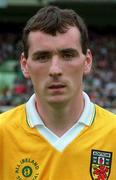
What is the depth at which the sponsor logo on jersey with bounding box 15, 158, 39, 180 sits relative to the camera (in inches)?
134

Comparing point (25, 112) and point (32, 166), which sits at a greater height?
point (25, 112)

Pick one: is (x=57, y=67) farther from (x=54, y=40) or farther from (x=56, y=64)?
(x=54, y=40)

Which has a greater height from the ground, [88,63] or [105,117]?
[88,63]

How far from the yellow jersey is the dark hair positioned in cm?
46

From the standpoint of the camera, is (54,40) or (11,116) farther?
(11,116)

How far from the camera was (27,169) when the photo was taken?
3412mm

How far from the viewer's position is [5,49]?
28.8 meters

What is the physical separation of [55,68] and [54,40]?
0.50 feet

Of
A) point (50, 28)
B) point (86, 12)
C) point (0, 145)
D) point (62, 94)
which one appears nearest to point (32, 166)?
point (0, 145)

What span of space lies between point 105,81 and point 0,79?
491 centimetres

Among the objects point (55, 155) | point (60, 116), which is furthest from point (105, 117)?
point (55, 155)

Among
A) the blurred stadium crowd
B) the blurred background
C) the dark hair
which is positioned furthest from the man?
the blurred background

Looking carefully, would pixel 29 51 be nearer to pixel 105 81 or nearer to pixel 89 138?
pixel 89 138

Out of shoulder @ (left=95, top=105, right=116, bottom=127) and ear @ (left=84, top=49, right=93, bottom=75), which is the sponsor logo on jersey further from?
ear @ (left=84, top=49, right=93, bottom=75)
